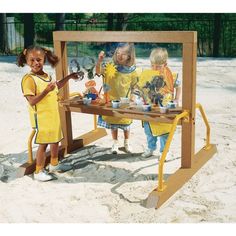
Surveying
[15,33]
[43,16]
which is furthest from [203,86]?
[43,16]

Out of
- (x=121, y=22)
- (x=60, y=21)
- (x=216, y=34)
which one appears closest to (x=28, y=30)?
(x=60, y=21)

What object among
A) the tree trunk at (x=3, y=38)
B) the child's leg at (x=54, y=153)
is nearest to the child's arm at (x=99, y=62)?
the child's leg at (x=54, y=153)

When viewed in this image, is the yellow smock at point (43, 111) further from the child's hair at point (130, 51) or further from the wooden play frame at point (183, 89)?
the child's hair at point (130, 51)

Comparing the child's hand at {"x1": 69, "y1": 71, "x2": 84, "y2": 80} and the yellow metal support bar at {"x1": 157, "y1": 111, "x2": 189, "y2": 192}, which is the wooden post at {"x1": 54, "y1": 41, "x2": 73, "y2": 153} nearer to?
the child's hand at {"x1": 69, "y1": 71, "x2": 84, "y2": 80}

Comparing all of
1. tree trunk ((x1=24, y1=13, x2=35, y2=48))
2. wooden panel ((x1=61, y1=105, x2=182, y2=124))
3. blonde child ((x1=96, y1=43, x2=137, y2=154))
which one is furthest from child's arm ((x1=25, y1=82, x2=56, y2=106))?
tree trunk ((x1=24, y1=13, x2=35, y2=48))

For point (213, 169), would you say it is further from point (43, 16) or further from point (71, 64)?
point (43, 16)

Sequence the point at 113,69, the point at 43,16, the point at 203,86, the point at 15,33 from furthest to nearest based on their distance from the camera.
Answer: the point at 43,16 < the point at 15,33 < the point at 203,86 < the point at 113,69

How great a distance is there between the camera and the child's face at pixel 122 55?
4207 mm

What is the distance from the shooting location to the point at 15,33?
14188 mm

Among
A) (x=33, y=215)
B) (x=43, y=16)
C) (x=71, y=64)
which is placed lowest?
(x=33, y=215)

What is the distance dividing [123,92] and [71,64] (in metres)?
0.62

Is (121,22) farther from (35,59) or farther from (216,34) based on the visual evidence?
(35,59)

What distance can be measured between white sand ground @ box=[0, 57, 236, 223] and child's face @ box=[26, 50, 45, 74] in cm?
103

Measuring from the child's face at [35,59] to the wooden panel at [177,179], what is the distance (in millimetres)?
1444
